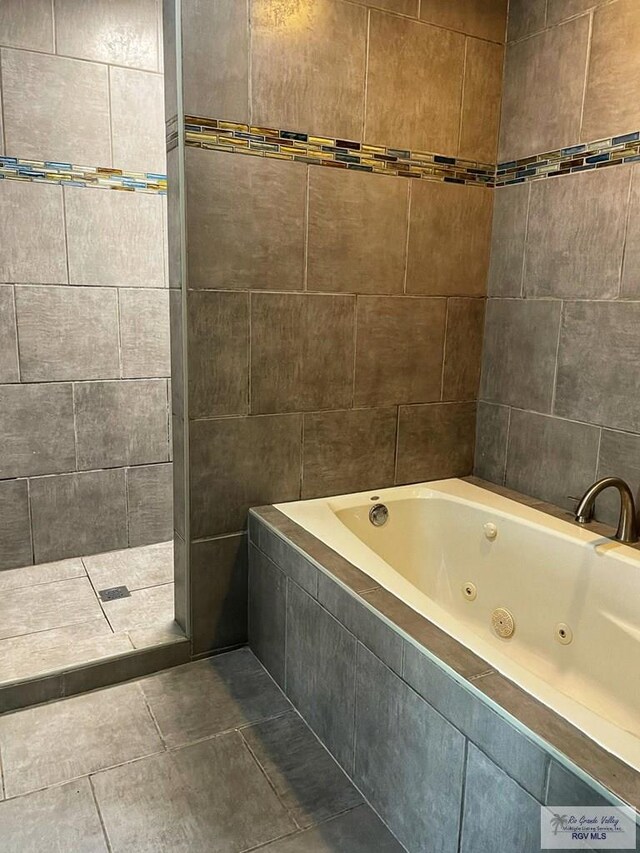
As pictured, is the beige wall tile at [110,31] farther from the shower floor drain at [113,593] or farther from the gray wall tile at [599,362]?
the shower floor drain at [113,593]

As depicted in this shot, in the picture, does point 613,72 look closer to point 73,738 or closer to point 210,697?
point 210,697

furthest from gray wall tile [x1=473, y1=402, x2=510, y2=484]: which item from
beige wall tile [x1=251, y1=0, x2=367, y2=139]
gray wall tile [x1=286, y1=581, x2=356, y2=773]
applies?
beige wall tile [x1=251, y1=0, x2=367, y2=139]

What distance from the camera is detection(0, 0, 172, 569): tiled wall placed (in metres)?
2.62

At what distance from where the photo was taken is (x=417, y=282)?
99.4 inches

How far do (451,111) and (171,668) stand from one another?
2.30 metres

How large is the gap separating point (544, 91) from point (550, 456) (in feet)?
4.38

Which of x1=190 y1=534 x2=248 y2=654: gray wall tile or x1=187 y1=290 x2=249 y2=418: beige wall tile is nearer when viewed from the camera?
x1=187 y1=290 x2=249 y2=418: beige wall tile

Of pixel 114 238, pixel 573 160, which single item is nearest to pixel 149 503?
pixel 114 238

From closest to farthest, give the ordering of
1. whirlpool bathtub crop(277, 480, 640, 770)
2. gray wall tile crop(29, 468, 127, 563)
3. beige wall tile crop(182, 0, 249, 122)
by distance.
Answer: whirlpool bathtub crop(277, 480, 640, 770) < beige wall tile crop(182, 0, 249, 122) < gray wall tile crop(29, 468, 127, 563)

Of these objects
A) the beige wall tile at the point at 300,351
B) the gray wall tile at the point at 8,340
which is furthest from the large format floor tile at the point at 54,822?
the gray wall tile at the point at 8,340

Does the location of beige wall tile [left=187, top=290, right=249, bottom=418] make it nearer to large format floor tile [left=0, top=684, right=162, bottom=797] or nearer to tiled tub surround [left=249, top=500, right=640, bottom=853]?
tiled tub surround [left=249, top=500, right=640, bottom=853]

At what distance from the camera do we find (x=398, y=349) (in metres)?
2.54

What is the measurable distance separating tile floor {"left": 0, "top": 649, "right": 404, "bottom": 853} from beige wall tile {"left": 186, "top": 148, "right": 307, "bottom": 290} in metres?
1.38

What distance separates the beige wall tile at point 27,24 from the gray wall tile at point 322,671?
2.31 metres
